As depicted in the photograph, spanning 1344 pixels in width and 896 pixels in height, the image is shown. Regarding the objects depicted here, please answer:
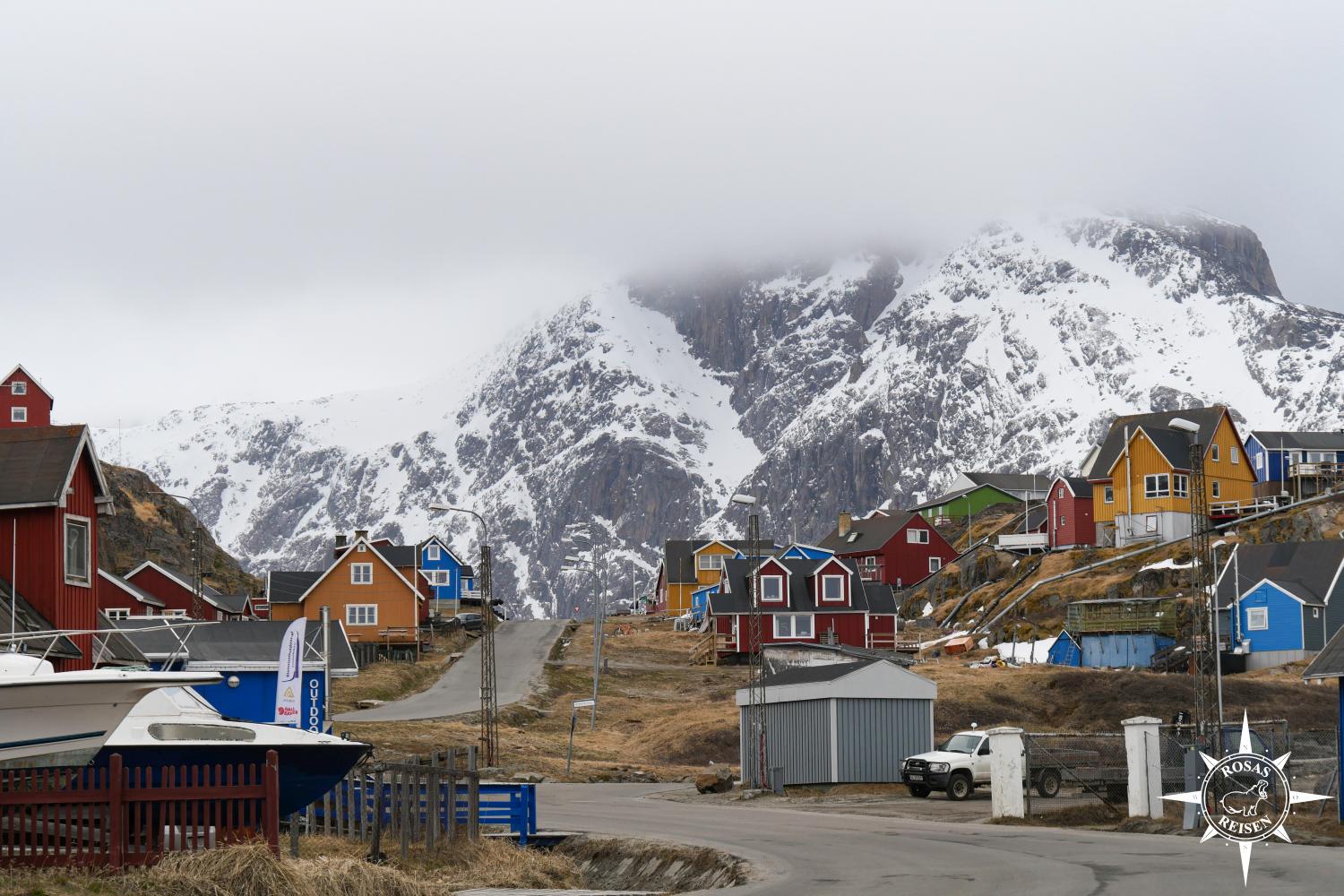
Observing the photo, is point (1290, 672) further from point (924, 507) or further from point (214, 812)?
point (924, 507)

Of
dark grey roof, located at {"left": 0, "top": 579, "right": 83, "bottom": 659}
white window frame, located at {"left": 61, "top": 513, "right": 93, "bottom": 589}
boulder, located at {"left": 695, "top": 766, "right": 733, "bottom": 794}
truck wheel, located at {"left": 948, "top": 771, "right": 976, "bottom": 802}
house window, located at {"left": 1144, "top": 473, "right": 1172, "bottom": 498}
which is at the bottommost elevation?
boulder, located at {"left": 695, "top": 766, "right": 733, "bottom": 794}

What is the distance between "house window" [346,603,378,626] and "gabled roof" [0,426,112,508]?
69.8 metres

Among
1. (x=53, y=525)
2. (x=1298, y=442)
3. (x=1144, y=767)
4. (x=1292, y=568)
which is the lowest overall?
(x=1144, y=767)

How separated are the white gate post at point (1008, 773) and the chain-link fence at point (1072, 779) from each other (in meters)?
0.28

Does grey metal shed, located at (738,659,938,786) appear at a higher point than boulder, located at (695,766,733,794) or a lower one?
higher

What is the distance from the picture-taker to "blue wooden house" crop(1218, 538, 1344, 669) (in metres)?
83.8

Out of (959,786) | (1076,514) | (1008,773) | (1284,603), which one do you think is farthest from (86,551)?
(1076,514)

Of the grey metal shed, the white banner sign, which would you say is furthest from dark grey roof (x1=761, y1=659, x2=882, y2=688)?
the white banner sign

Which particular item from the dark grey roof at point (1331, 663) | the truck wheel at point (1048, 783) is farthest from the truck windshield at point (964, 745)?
the dark grey roof at point (1331, 663)

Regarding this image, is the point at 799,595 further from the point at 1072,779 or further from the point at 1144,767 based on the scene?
the point at 1144,767

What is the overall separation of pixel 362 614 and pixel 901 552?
49.1m

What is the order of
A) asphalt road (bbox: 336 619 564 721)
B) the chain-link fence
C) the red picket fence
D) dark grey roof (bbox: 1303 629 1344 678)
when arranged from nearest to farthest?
the red picket fence < dark grey roof (bbox: 1303 629 1344 678) < the chain-link fence < asphalt road (bbox: 336 619 564 721)

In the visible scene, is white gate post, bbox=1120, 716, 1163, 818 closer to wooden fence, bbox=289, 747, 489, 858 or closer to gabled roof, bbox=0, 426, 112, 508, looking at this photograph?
wooden fence, bbox=289, 747, 489, 858

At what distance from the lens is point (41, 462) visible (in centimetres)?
3700
